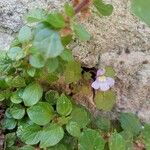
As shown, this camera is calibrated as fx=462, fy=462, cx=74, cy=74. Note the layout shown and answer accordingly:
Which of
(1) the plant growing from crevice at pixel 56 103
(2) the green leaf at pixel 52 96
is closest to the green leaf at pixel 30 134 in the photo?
(1) the plant growing from crevice at pixel 56 103

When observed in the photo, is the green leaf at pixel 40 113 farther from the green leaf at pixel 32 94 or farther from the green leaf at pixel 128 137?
the green leaf at pixel 128 137

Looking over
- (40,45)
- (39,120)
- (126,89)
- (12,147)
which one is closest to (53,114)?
(39,120)

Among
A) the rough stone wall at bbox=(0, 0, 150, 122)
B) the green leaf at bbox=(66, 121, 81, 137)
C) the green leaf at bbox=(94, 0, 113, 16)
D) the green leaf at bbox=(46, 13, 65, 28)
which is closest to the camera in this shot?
the green leaf at bbox=(46, 13, 65, 28)

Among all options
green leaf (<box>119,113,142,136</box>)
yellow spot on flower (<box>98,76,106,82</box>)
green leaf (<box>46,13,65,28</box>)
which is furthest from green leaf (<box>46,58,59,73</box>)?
green leaf (<box>119,113,142,136</box>)

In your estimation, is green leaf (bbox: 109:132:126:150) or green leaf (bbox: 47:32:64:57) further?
green leaf (bbox: 109:132:126:150)

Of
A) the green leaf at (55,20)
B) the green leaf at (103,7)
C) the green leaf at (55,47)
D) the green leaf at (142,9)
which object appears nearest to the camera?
the green leaf at (142,9)

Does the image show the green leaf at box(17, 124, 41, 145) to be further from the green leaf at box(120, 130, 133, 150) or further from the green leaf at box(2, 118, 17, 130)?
the green leaf at box(120, 130, 133, 150)

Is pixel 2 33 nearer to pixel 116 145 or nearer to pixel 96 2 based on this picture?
pixel 96 2
